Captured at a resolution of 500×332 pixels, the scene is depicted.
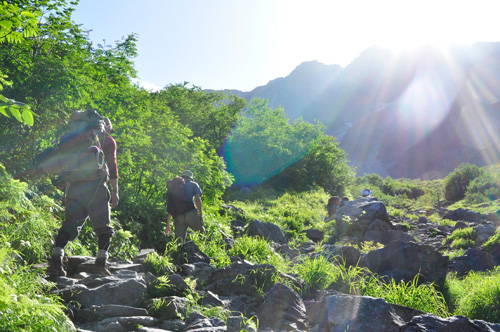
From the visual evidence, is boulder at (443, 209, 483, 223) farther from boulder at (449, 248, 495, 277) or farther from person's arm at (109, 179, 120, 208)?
person's arm at (109, 179, 120, 208)

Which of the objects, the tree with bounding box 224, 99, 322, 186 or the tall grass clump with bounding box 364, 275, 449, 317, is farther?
the tree with bounding box 224, 99, 322, 186

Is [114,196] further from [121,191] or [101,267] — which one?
[121,191]

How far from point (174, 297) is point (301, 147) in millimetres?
36749

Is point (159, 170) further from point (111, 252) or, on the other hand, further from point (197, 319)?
point (197, 319)

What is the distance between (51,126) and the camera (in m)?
9.30

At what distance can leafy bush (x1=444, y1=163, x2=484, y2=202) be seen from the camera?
4756cm

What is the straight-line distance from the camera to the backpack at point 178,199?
8.76 meters

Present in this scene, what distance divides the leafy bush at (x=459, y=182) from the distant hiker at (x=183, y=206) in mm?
45913

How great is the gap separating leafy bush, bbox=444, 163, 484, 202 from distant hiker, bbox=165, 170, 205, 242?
151 feet

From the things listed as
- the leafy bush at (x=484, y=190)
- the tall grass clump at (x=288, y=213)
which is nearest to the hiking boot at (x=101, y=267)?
the tall grass clump at (x=288, y=213)

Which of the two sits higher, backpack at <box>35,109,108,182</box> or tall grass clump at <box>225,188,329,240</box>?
backpack at <box>35,109,108,182</box>

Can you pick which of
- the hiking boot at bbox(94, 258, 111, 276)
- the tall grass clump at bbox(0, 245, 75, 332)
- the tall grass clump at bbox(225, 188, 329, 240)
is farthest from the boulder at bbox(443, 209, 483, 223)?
the tall grass clump at bbox(0, 245, 75, 332)

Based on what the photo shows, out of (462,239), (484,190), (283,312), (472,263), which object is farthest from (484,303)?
(484,190)

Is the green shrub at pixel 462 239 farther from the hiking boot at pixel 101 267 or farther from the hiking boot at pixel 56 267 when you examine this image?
the hiking boot at pixel 56 267
